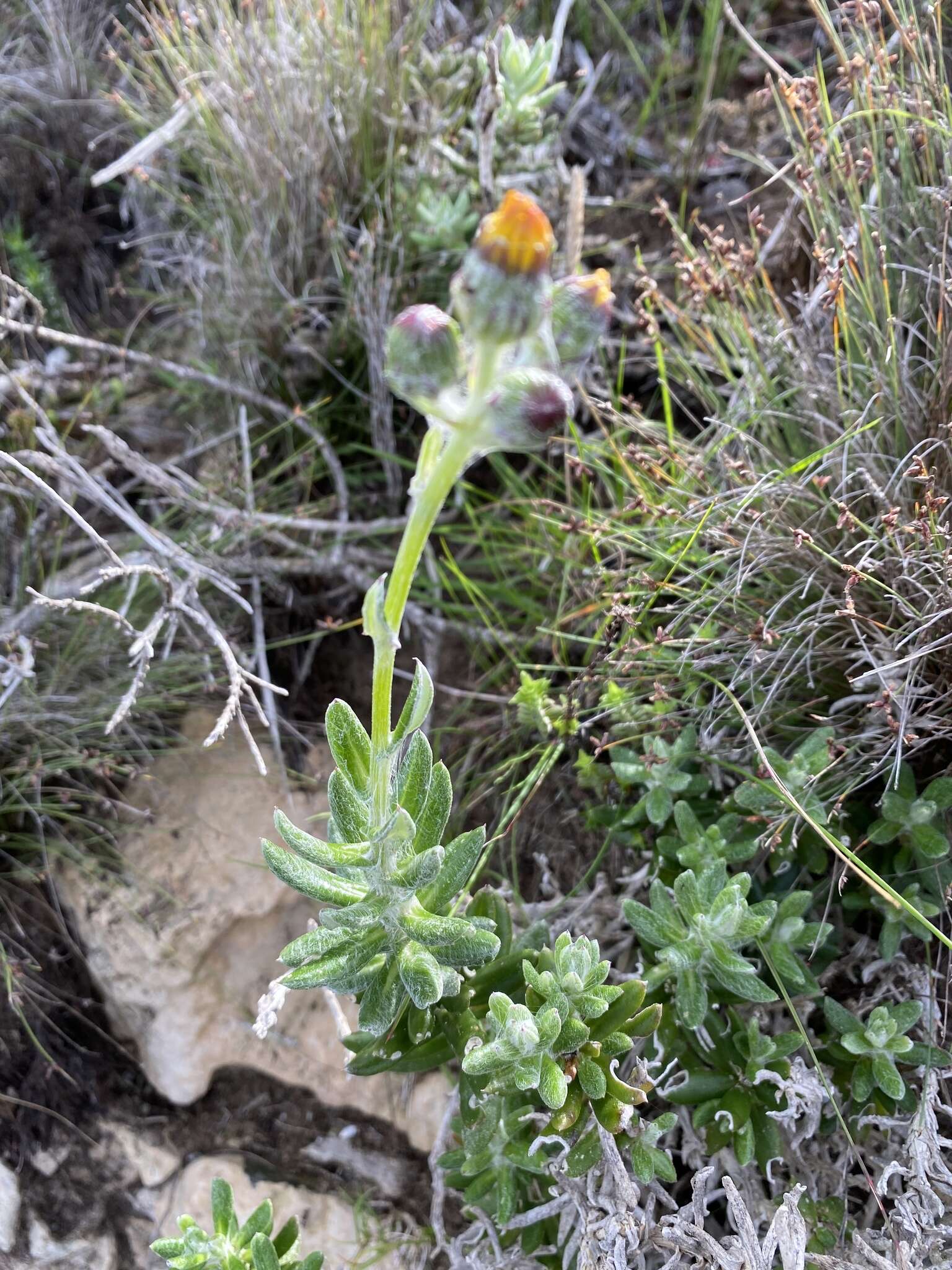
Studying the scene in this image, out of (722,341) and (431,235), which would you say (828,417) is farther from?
(431,235)

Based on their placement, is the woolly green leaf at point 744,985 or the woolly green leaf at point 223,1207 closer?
the woolly green leaf at point 744,985

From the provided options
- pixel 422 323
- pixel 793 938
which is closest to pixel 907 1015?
pixel 793 938

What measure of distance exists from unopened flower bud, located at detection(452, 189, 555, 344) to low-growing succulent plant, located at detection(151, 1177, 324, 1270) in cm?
152

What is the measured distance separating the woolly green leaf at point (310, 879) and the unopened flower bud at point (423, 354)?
2.38 feet

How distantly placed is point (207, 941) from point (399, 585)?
1485mm

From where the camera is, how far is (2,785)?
2229mm

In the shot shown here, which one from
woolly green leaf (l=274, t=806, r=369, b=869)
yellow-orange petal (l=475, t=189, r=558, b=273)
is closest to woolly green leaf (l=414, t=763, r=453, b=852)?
woolly green leaf (l=274, t=806, r=369, b=869)

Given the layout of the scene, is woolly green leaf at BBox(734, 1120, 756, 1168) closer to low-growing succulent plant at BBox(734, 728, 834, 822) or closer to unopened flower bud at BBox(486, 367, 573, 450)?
low-growing succulent plant at BBox(734, 728, 834, 822)

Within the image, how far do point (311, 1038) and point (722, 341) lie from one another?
195cm

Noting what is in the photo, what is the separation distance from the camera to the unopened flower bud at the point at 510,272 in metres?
0.96

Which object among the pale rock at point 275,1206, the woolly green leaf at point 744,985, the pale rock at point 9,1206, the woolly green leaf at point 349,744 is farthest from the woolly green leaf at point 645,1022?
the pale rock at point 9,1206

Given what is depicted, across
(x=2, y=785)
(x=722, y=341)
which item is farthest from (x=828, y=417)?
(x=2, y=785)

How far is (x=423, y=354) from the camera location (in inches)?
40.3

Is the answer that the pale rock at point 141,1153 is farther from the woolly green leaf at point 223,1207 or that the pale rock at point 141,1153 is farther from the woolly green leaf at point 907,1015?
the woolly green leaf at point 907,1015
